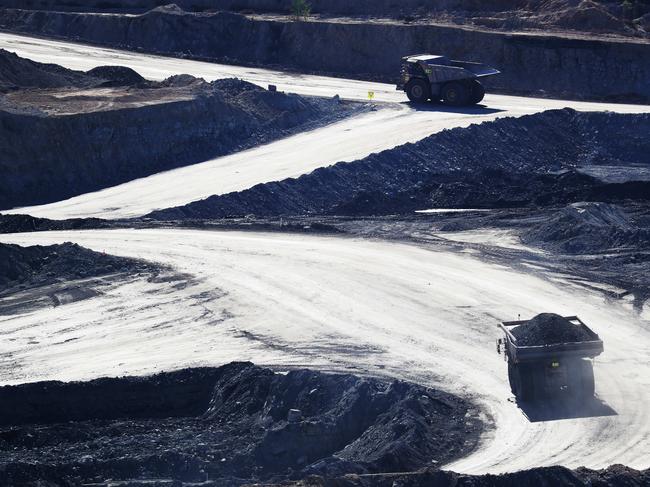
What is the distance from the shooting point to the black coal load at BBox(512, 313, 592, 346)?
1992 cm

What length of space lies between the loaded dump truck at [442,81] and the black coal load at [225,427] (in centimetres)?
2420

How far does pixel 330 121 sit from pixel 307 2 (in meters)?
17.8

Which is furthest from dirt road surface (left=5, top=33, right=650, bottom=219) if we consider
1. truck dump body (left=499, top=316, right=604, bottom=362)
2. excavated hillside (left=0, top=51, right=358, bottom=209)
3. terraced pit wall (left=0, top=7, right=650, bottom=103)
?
truck dump body (left=499, top=316, right=604, bottom=362)

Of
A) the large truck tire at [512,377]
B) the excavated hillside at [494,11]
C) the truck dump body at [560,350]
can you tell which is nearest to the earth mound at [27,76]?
the excavated hillside at [494,11]

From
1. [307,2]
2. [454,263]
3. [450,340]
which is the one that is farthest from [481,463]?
[307,2]

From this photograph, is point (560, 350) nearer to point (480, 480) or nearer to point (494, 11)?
point (480, 480)

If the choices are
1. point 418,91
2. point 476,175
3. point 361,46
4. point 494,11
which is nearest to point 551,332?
point 476,175

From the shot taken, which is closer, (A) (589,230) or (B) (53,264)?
(B) (53,264)

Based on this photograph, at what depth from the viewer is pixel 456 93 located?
43.7 metres

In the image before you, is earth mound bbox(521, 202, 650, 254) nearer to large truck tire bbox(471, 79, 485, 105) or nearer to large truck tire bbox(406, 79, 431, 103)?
large truck tire bbox(471, 79, 485, 105)

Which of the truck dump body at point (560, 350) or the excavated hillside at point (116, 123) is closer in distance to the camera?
the truck dump body at point (560, 350)

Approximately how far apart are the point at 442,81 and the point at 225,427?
26432 mm

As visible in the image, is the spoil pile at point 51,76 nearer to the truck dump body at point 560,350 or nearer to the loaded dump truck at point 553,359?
the loaded dump truck at point 553,359

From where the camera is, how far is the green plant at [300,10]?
55156 millimetres
